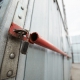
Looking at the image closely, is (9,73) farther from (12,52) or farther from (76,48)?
(76,48)

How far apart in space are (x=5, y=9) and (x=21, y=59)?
19 centimetres

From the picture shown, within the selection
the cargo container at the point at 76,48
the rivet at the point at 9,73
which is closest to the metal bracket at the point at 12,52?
the rivet at the point at 9,73

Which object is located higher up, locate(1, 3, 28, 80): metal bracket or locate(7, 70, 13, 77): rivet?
locate(1, 3, 28, 80): metal bracket

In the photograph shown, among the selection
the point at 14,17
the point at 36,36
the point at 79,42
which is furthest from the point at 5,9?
the point at 79,42

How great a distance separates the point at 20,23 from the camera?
1.02 feet

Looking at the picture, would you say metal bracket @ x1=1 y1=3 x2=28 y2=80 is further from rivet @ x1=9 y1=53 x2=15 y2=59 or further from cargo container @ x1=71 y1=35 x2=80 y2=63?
cargo container @ x1=71 y1=35 x2=80 y2=63

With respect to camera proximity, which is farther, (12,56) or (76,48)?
(76,48)

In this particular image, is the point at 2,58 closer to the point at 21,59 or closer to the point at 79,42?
the point at 21,59

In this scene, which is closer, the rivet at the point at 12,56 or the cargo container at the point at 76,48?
the rivet at the point at 12,56

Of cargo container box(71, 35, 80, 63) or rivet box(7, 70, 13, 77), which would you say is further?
cargo container box(71, 35, 80, 63)

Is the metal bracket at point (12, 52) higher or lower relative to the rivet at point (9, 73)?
higher

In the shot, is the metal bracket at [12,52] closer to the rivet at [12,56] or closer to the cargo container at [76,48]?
the rivet at [12,56]

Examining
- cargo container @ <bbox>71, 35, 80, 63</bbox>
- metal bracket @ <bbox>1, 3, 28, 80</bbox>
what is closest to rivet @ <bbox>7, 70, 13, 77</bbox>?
metal bracket @ <bbox>1, 3, 28, 80</bbox>

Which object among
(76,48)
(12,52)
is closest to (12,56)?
(12,52)
